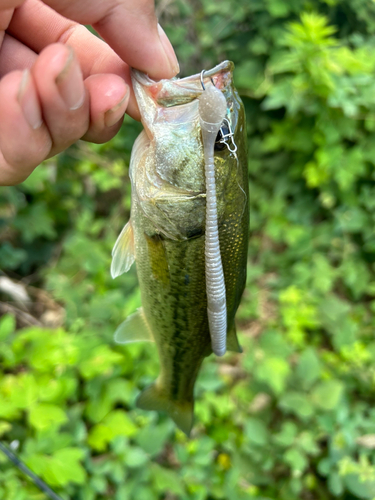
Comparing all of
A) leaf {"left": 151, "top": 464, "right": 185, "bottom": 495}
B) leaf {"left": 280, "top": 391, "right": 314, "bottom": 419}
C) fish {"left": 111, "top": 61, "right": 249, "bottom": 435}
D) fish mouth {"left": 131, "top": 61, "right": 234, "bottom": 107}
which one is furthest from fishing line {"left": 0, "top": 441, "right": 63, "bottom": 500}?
fish mouth {"left": 131, "top": 61, "right": 234, "bottom": 107}

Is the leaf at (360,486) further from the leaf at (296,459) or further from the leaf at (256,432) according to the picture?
the leaf at (256,432)

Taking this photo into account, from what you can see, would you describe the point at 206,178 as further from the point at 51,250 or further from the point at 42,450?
the point at 51,250

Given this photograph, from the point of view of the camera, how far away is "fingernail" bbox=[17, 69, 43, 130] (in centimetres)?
81

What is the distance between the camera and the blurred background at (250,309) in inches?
66.1

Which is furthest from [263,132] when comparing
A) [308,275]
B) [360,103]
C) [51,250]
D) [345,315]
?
[51,250]

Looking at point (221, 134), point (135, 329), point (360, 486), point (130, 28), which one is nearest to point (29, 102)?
point (130, 28)

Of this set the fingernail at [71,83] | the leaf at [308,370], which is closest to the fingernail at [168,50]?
the fingernail at [71,83]

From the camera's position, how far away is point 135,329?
142 centimetres

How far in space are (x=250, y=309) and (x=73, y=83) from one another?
227cm

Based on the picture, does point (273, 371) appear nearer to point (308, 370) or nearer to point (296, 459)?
point (308, 370)

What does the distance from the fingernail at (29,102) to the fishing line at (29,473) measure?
52.6 inches

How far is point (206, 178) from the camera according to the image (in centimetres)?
95

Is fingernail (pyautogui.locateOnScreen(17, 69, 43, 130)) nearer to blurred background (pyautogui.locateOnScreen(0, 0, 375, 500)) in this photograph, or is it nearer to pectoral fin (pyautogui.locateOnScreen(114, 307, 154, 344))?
pectoral fin (pyautogui.locateOnScreen(114, 307, 154, 344))

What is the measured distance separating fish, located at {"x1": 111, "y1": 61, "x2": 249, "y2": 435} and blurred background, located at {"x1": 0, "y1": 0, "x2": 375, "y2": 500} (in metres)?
0.64
